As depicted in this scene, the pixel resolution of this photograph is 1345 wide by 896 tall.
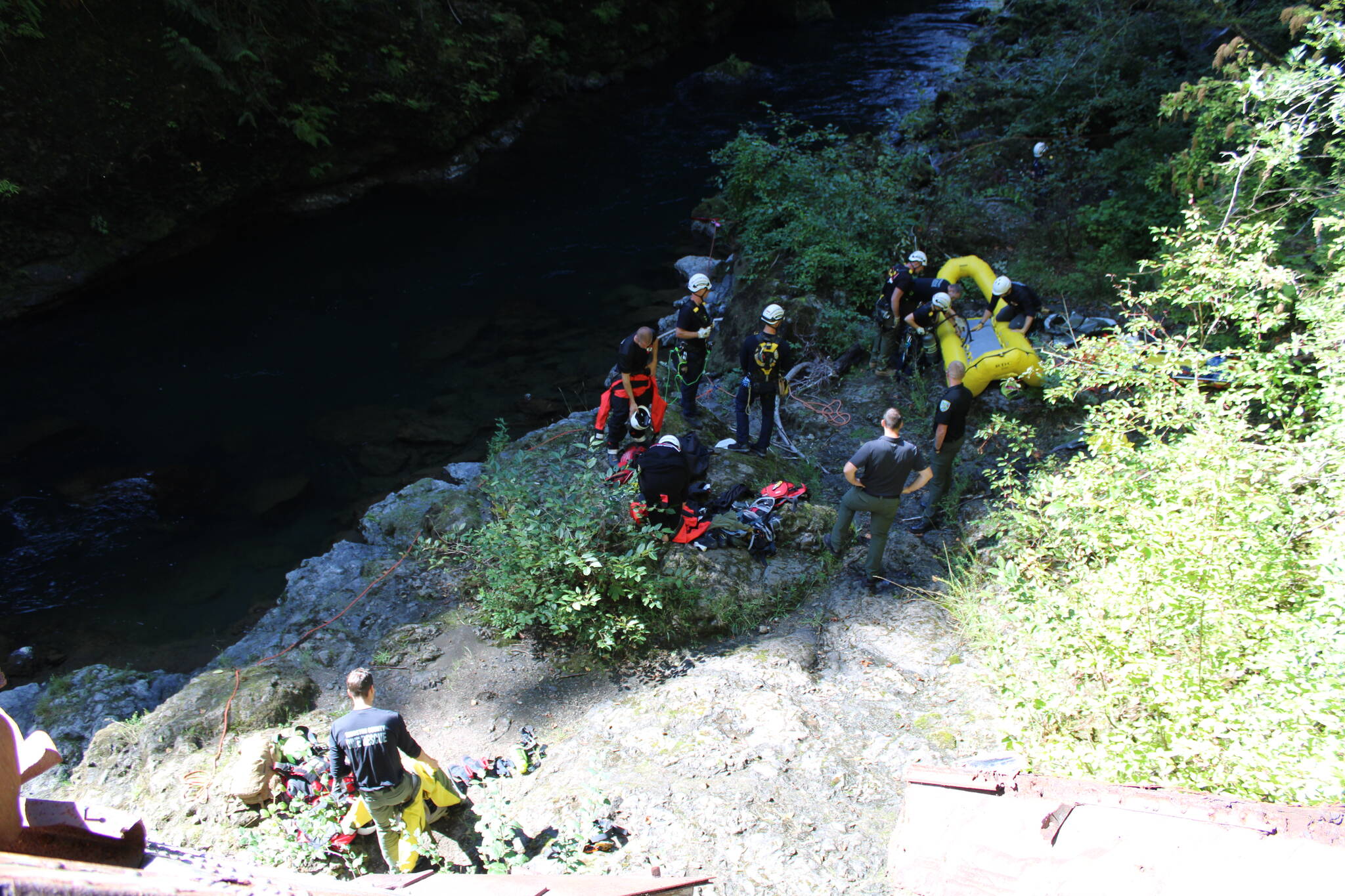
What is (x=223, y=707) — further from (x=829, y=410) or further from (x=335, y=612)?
(x=829, y=410)

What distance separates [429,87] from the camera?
17.5 m

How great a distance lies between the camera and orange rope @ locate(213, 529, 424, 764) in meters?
4.71

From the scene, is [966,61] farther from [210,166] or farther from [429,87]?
[210,166]

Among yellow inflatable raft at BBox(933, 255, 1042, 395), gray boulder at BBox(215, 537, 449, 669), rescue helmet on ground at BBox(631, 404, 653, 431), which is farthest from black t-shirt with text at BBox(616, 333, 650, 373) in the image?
yellow inflatable raft at BBox(933, 255, 1042, 395)

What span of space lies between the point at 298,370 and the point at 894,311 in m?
9.12

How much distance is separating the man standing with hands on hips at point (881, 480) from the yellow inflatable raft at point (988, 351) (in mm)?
2121

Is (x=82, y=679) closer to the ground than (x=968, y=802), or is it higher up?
closer to the ground

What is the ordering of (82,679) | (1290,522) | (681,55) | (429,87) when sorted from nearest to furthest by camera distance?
(1290,522), (82,679), (429,87), (681,55)

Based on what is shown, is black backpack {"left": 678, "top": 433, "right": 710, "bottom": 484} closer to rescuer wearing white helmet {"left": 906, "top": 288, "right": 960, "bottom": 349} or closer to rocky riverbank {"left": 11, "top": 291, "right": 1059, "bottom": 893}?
rocky riverbank {"left": 11, "top": 291, "right": 1059, "bottom": 893}

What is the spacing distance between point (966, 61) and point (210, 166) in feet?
61.8

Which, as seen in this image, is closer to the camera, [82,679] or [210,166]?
[82,679]

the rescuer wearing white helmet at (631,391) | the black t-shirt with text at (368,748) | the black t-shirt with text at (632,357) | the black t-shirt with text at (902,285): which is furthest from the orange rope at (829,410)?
the black t-shirt with text at (368,748)

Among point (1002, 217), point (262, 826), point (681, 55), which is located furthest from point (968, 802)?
point (681, 55)

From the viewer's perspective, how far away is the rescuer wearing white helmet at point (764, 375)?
23.7ft
